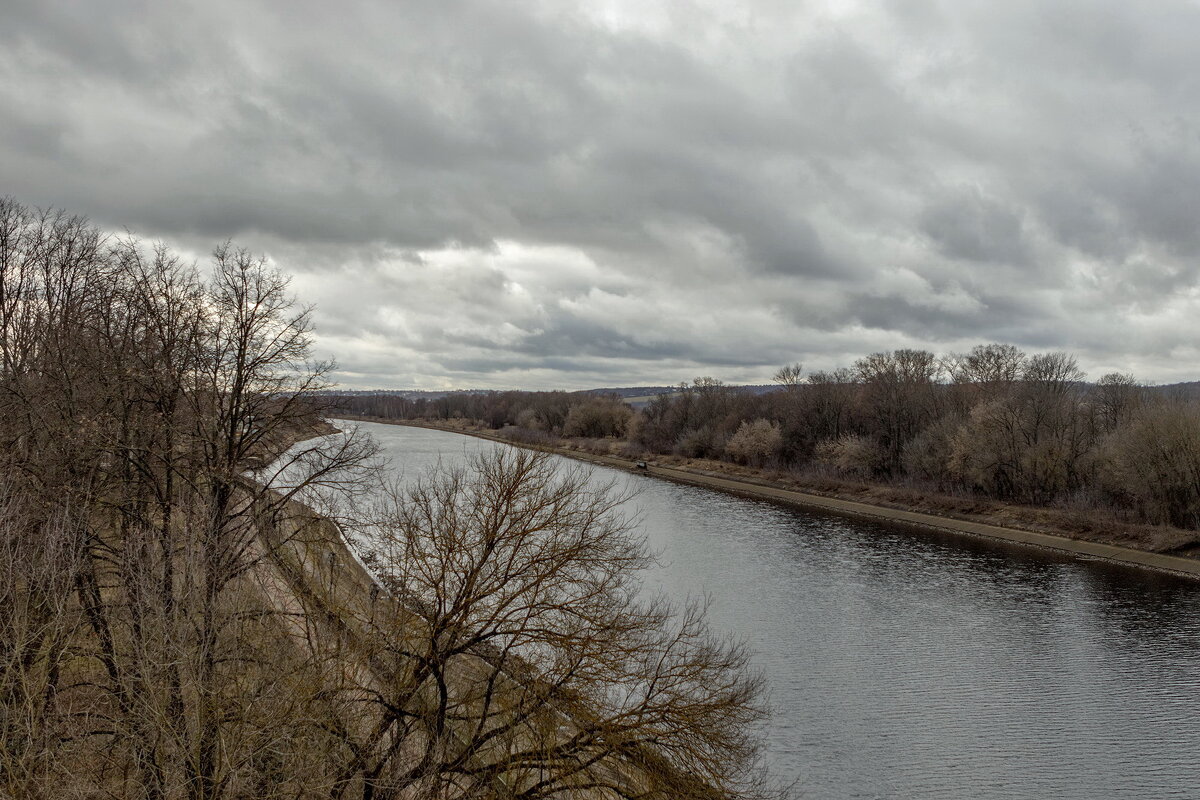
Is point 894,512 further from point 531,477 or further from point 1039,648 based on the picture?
point 531,477

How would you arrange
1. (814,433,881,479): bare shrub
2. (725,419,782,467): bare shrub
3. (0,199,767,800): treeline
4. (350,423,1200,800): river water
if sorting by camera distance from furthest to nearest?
(725,419,782,467): bare shrub → (814,433,881,479): bare shrub → (350,423,1200,800): river water → (0,199,767,800): treeline

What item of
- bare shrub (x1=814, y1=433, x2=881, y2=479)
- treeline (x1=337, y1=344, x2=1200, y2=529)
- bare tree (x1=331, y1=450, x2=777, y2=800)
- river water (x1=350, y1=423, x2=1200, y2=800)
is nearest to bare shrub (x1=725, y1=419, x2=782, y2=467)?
treeline (x1=337, y1=344, x2=1200, y2=529)

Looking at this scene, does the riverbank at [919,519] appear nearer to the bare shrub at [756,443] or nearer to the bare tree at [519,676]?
the bare tree at [519,676]

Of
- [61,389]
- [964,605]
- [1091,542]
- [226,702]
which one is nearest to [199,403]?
[61,389]

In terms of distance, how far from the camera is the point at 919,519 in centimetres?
4709

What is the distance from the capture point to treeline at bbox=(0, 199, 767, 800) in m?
9.27

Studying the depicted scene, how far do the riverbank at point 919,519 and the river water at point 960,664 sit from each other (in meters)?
1.66

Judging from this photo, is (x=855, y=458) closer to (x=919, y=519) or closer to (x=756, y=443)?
(x=756, y=443)

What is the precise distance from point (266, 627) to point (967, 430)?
4968 centimetres

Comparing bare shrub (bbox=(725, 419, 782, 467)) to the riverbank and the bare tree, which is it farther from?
the bare tree

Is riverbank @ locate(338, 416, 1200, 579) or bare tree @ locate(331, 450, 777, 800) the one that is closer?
bare tree @ locate(331, 450, 777, 800)

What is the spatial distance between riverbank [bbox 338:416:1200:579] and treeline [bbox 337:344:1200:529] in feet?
12.4

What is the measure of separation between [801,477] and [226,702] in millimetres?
57369

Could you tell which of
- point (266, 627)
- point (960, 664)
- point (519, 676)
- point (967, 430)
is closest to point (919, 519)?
point (967, 430)
